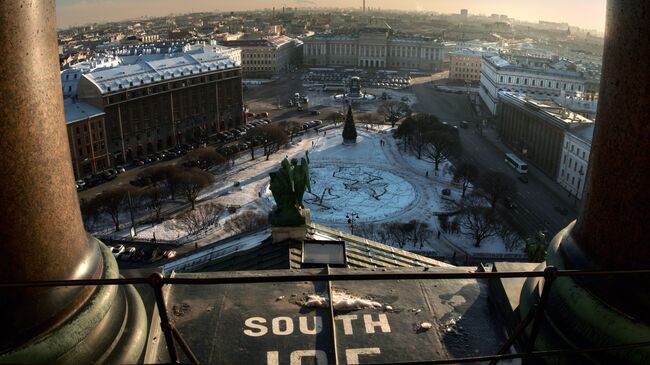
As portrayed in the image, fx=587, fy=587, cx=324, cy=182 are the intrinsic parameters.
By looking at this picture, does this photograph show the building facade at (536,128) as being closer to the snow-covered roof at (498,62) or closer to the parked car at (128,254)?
the snow-covered roof at (498,62)

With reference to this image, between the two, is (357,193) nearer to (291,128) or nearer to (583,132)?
(583,132)

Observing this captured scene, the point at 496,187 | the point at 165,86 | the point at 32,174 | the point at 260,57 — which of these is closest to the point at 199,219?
the point at 496,187

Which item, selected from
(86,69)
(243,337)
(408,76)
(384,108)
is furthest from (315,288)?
(408,76)

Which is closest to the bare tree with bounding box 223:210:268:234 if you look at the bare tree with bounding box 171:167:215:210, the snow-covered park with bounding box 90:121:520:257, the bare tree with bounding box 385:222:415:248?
the snow-covered park with bounding box 90:121:520:257

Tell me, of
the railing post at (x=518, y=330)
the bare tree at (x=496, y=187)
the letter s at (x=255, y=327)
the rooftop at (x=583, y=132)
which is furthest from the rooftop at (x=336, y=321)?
the rooftop at (x=583, y=132)

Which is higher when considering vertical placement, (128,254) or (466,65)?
(466,65)

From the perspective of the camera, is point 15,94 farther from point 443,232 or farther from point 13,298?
point 443,232

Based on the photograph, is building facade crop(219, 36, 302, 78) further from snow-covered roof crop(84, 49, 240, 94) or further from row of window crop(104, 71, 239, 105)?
row of window crop(104, 71, 239, 105)

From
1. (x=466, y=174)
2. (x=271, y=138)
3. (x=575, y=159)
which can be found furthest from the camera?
(x=271, y=138)
